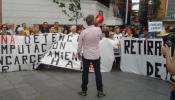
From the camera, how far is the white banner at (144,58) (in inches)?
372

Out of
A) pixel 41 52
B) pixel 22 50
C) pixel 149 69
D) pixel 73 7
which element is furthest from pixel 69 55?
pixel 73 7

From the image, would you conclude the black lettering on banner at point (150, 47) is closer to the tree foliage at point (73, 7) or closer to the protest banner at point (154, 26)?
the protest banner at point (154, 26)

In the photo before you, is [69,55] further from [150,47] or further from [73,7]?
[73,7]

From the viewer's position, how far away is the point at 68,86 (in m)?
8.30

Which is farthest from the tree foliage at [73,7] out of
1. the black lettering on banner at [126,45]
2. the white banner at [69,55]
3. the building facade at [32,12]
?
the black lettering on banner at [126,45]

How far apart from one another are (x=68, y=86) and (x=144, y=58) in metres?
2.80

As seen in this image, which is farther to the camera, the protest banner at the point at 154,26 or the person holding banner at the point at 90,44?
the protest banner at the point at 154,26

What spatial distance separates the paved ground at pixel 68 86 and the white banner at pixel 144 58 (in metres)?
0.30

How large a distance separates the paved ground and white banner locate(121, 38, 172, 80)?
0.30 meters

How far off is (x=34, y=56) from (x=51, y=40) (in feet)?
2.52

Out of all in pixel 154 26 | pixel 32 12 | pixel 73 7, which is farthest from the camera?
pixel 32 12

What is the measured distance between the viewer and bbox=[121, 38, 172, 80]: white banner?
9.45 metres

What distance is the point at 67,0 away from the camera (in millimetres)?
18953

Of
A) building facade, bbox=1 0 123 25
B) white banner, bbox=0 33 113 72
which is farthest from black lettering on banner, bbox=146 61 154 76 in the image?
building facade, bbox=1 0 123 25
